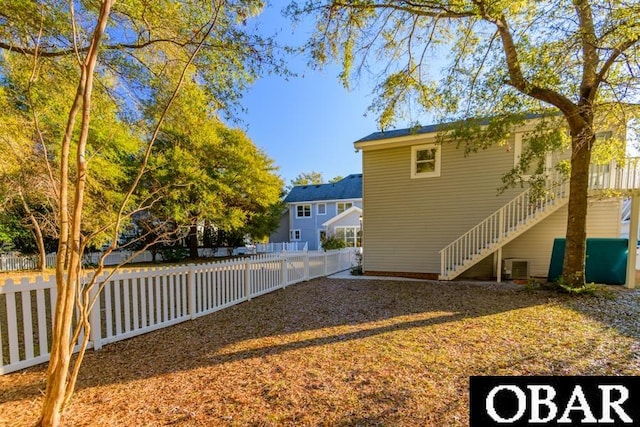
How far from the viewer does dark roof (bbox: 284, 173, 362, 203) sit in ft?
80.1

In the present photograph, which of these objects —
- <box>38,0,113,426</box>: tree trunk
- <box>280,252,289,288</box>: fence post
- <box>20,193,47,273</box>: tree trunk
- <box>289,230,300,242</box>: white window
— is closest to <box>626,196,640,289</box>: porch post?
<box>280,252,289,288</box>: fence post

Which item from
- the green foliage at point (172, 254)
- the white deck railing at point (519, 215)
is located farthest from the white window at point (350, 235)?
the white deck railing at point (519, 215)

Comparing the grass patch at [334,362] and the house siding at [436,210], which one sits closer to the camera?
the grass patch at [334,362]

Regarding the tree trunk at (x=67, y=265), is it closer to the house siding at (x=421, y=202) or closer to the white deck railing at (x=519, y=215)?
the white deck railing at (x=519, y=215)

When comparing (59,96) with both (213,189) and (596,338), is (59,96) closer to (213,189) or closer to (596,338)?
(596,338)

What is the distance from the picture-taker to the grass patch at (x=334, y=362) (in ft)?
7.99

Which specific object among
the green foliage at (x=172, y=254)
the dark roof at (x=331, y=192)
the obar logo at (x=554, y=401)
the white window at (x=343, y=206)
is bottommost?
the green foliage at (x=172, y=254)

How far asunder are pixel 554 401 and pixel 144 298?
5.03 m

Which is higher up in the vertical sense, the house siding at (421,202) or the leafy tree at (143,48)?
the leafy tree at (143,48)

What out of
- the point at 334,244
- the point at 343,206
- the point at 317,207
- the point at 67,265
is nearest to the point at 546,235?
the point at 334,244

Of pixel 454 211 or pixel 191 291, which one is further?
pixel 454 211

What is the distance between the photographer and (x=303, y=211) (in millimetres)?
25938

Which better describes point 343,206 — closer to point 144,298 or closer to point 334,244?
point 334,244

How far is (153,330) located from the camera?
452 cm
